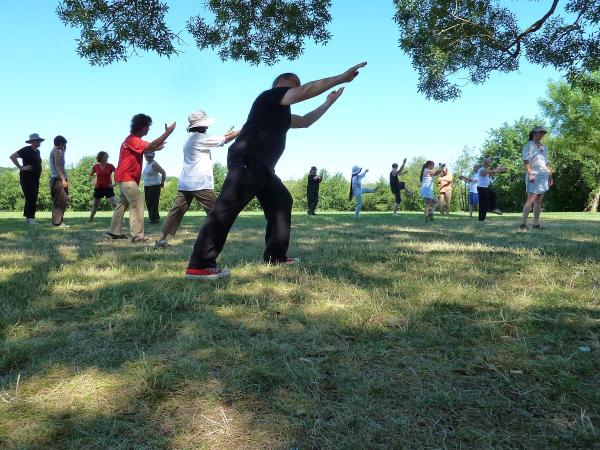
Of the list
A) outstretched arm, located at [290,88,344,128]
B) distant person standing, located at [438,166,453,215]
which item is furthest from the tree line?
outstretched arm, located at [290,88,344,128]

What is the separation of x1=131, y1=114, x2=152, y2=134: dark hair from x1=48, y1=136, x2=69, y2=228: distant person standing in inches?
173

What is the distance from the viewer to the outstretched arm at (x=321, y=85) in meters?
4.03

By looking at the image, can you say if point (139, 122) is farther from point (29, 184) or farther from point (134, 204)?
point (29, 184)

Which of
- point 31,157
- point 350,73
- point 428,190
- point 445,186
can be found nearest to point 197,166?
point 350,73

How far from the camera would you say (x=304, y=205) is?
182ft

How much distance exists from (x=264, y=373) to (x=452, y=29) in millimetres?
10245

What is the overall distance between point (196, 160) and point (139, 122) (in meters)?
1.17

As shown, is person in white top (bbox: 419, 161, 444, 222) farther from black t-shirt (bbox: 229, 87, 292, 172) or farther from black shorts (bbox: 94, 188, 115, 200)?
black t-shirt (bbox: 229, 87, 292, 172)

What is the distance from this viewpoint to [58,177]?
1089cm

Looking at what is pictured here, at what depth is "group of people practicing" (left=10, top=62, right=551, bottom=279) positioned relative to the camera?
4535 millimetres

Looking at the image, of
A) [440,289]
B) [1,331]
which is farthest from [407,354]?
[1,331]

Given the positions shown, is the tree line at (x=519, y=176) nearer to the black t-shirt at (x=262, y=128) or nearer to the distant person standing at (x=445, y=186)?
the distant person standing at (x=445, y=186)

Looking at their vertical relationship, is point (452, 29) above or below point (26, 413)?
above

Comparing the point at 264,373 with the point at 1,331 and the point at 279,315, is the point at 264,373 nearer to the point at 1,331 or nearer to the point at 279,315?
the point at 279,315
